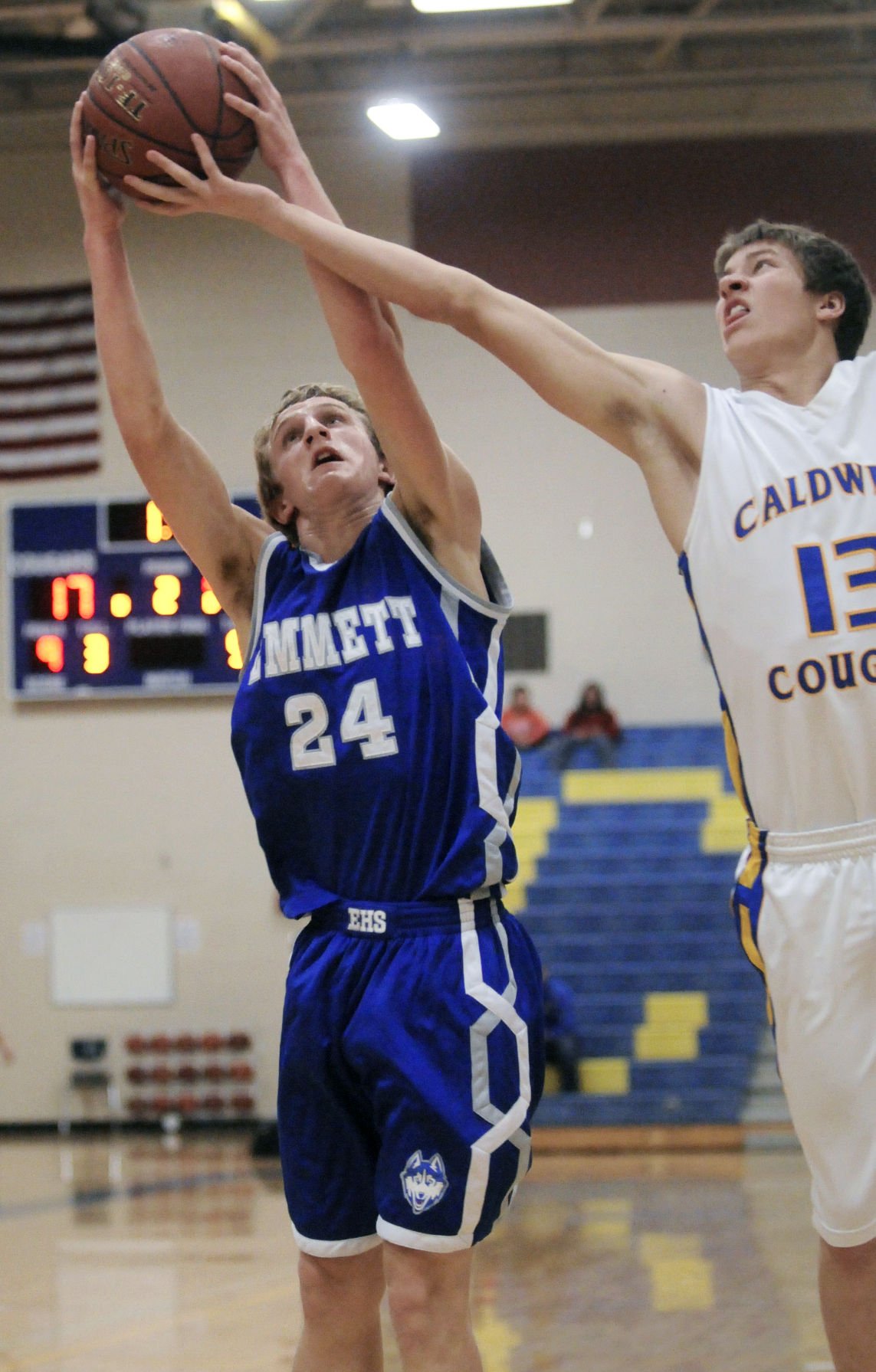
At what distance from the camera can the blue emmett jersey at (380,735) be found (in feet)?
8.92

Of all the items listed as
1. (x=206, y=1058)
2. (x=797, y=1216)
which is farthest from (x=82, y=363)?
(x=797, y=1216)

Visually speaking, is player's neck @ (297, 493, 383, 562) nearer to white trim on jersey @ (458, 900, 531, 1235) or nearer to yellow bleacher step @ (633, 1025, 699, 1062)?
white trim on jersey @ (458, 900, 531, 1235)

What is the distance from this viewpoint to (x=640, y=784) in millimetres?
13508

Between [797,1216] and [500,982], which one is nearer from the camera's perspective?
[500,982]

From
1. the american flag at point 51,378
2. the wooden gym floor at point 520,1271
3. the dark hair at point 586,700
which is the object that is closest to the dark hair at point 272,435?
the wooden gym floor at point 520,1271

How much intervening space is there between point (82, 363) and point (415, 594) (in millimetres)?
11726

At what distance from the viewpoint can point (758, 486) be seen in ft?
8.62

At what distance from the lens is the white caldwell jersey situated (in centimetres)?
253

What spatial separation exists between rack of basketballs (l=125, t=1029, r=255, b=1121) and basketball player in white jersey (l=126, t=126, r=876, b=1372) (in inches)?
432

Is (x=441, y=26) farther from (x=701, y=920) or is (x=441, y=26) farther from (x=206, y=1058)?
(x=206, y=1058)

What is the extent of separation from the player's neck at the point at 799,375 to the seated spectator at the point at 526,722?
35.1 feet

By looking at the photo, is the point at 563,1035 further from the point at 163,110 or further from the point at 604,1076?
the point at 163,110

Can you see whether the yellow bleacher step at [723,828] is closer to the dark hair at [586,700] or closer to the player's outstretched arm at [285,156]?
the dark hair at [586,700]

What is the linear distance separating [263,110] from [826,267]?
3.50 feet
